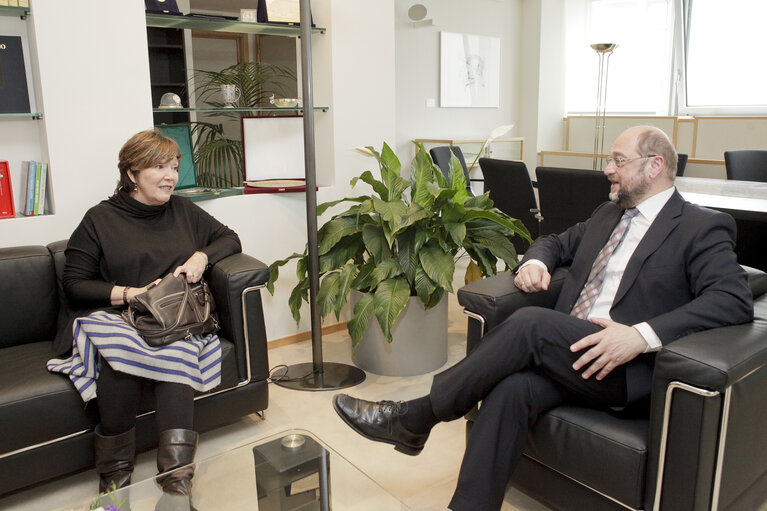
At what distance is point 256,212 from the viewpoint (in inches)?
125

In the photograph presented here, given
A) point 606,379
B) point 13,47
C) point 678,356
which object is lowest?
point 606,379

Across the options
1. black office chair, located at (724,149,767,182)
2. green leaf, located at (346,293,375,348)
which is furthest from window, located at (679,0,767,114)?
green leaf, located at (346,293,375,348)

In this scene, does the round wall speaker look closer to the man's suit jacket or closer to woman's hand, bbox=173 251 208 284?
woman's hand, bbox=173 251 208 284

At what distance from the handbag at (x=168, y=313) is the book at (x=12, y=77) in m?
1.06

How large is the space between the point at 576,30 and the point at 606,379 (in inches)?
237

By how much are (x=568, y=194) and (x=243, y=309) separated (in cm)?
183

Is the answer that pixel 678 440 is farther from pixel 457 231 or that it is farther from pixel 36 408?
pixel 36 408

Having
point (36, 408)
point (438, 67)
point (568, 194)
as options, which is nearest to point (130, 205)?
point (36, 408)

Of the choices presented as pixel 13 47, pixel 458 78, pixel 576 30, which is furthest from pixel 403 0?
pixel 13 47

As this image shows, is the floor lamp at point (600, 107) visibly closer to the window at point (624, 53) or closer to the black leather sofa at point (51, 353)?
the window at point (624, 53)

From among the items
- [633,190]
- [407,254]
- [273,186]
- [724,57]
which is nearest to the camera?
[633,190]

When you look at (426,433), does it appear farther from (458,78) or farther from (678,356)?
(458,78)

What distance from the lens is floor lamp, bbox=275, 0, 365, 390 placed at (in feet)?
8.72

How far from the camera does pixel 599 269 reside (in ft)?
6.77
